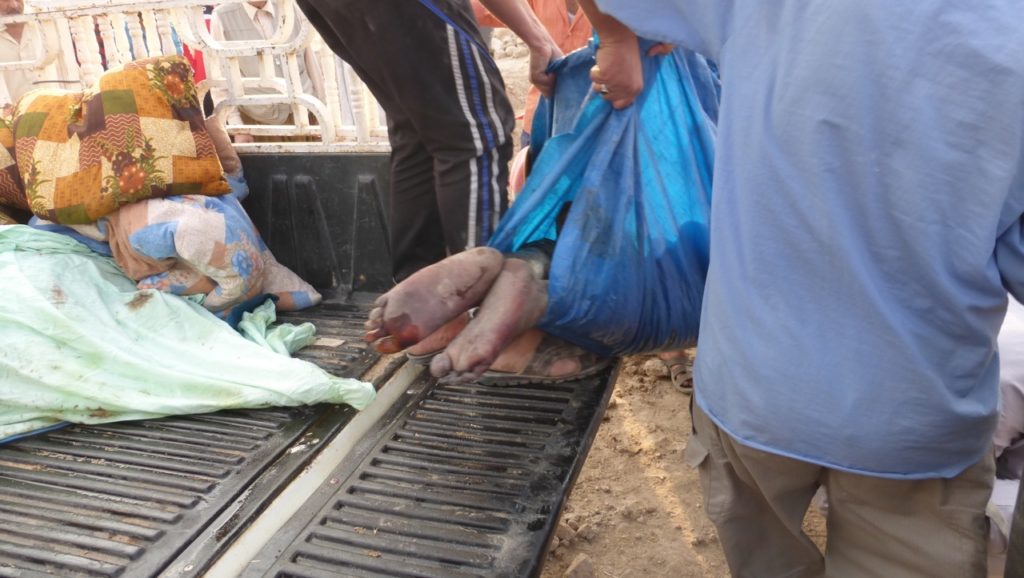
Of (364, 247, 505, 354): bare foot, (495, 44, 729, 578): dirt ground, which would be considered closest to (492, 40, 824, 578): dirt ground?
(495, 44, 729, 578): dirt ground

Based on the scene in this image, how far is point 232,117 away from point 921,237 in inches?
106

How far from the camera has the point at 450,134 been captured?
1.92 m

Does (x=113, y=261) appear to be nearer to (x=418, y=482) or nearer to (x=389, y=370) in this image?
(x=389, y=370)

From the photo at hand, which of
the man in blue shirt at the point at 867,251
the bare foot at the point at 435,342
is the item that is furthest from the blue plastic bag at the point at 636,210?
the man in blue shirt at the point at 867,251

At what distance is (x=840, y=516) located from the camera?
45.6 inches

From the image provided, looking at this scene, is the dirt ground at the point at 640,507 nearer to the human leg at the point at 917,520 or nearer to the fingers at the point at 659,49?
the human leg at the point at 917,520

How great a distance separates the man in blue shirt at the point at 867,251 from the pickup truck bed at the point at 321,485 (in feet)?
1.85

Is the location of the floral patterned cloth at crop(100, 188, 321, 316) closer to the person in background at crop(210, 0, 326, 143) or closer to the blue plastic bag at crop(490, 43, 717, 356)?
the blue plastic bag at crop(490, 43, 717, 356)

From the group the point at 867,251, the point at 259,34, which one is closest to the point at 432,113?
the point at 867,251

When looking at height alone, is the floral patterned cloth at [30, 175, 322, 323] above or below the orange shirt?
below

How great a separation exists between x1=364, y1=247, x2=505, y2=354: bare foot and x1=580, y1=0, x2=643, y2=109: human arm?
467mm

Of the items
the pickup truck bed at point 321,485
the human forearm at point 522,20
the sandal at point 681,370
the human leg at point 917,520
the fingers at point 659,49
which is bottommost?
the sandal at point 681,370

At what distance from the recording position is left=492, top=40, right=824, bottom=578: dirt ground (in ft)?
6.53

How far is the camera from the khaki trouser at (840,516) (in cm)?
104
